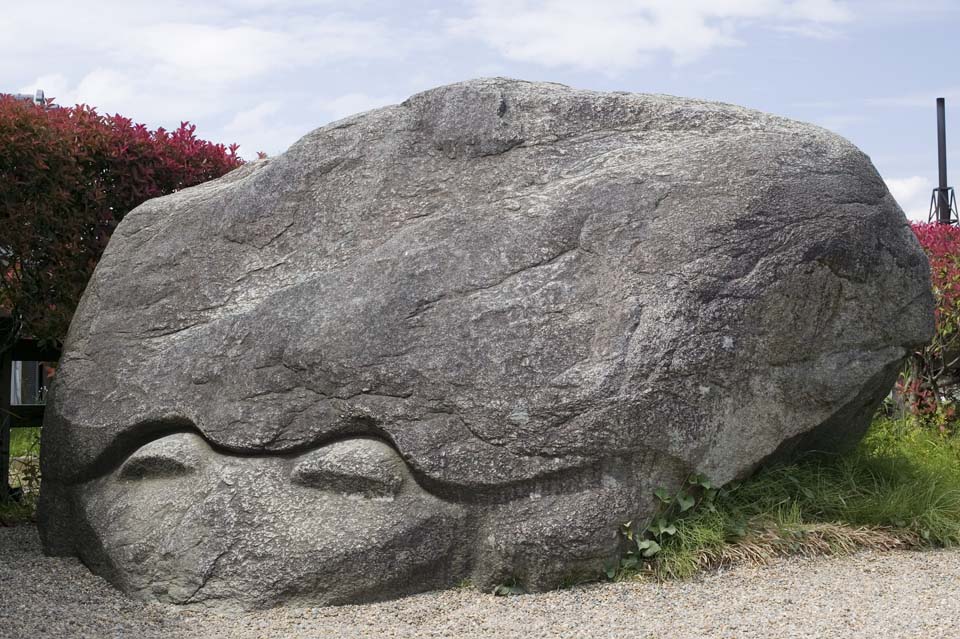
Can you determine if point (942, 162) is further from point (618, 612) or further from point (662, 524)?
point (618, 612)

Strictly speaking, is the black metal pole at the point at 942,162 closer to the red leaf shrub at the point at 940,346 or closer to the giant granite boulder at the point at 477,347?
the red leaf shrub at the point at 940,346

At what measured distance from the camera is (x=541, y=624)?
428 centimetres

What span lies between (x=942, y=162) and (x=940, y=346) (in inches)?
307

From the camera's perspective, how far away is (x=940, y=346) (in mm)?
9469

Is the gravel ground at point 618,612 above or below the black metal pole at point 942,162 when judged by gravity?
below

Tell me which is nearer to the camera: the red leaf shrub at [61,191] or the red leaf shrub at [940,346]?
the red leaf shrub at [61,191]

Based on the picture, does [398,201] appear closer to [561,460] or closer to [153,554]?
[561,460]

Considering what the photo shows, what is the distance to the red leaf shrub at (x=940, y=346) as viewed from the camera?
9203mm

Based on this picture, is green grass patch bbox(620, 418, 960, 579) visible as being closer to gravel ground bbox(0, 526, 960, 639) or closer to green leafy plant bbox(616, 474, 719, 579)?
green leafy plant bbox(616, 474, 719, 579)

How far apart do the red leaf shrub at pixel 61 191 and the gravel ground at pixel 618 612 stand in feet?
8.67

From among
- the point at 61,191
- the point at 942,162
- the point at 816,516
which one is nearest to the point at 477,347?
the point at 816,516

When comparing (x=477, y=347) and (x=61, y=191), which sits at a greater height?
(x=61, y=191)

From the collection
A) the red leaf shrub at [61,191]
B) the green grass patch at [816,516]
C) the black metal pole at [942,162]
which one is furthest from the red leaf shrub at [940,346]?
the red leaf shrub at [61,191]

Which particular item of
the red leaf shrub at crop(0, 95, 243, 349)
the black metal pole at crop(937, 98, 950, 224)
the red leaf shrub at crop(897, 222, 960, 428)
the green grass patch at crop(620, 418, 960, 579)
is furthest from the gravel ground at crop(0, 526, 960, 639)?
the black metal pole at crop(937, 98, 950, 224)
